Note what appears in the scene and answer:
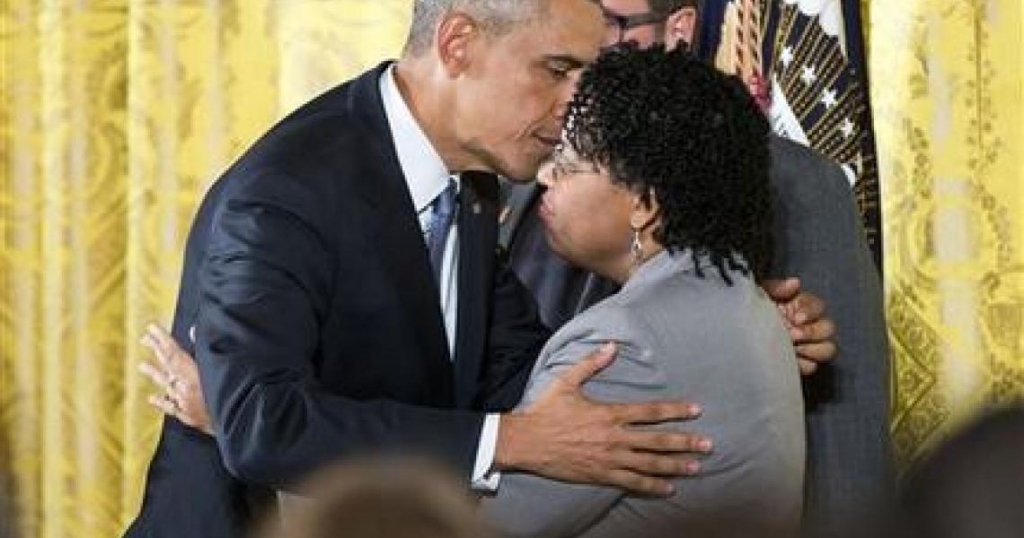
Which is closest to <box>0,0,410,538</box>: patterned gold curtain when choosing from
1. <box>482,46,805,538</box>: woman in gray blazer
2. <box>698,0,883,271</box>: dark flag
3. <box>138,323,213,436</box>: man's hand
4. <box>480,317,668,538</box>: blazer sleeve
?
<box>698,0,883,271</box>: dark flag

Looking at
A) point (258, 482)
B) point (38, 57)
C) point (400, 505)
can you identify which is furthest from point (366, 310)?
point (38, 57)

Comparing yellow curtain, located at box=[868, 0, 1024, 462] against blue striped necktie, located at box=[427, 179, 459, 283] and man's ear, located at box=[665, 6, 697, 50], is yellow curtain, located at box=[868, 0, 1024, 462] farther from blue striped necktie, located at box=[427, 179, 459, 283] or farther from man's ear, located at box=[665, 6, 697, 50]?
blue striped necktie, located at box=[427, 179, 459, 283]

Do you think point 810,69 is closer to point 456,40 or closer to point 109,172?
point 456,40

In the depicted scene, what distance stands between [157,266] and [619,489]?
2.15 m

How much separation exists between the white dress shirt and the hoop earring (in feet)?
1.00

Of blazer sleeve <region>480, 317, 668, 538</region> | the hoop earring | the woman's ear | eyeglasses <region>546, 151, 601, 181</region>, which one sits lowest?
blazer sleeve <region>480, 317, 668, 538</region>

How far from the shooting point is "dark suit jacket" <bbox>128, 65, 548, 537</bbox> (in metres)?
2.11

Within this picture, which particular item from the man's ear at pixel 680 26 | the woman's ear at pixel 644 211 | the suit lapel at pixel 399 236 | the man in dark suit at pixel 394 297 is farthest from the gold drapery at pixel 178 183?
the woman's ear at pixel 644 211

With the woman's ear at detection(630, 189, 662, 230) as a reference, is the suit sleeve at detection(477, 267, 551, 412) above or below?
below

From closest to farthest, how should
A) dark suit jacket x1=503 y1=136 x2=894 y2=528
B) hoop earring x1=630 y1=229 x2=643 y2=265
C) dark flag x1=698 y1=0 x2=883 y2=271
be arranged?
hoop earring x1=630 y1=229 x2=643 y2=265 → dark suit jacket x1=503 y1=136 x2=894 y2=528 → dark flag x1=698 y1=0 x2=883 y2=271

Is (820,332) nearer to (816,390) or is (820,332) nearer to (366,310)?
(816,390)

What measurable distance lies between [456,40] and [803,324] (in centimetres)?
52

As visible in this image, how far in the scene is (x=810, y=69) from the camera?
3.29 metres

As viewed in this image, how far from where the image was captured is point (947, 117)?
369cm
